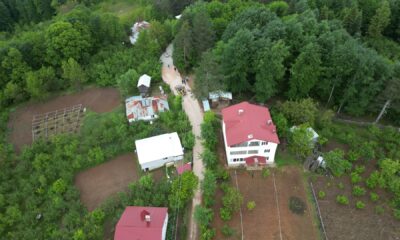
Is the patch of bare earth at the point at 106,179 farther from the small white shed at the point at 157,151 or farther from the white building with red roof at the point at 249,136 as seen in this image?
the white building with red roof at the point at 249,136

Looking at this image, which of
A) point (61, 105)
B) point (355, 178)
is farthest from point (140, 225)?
point (61, 105)

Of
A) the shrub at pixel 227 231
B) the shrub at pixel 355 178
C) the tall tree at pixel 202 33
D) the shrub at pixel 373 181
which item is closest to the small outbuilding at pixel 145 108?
the tall tree at pixel 202 33

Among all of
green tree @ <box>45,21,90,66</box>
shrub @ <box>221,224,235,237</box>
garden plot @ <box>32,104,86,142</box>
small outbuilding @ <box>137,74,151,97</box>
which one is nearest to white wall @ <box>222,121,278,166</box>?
shrub @ <box>221,224,235,237</box>

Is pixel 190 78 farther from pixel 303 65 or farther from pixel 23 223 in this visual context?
pixel 23 223

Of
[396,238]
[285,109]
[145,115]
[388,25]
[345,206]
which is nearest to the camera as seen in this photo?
[396,238]

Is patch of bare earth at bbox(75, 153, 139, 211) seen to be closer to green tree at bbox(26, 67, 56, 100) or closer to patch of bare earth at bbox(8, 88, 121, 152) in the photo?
patch of bare earth at bbox(8, 88, 121, 152)

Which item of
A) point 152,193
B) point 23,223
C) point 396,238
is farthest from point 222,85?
point 23,223
